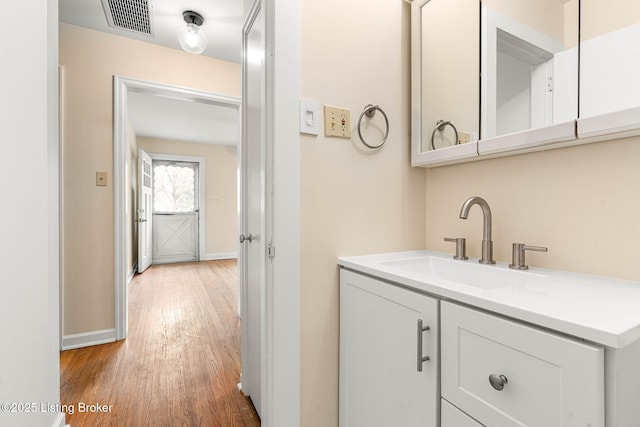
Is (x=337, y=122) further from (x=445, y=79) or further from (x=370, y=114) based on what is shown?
(x=445, y=79)

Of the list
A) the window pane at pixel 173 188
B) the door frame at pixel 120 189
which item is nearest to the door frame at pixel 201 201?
the window pane at pixel 173 188

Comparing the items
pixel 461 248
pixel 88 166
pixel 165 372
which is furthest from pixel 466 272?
pixel 88 166

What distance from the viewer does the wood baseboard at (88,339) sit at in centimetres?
220

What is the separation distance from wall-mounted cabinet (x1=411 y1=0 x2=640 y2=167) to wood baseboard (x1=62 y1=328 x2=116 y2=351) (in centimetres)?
255

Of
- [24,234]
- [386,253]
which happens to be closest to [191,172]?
[24,234]

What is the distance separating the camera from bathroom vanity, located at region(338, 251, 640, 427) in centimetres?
49

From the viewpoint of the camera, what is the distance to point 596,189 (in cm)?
87

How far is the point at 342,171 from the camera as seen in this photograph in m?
1.18

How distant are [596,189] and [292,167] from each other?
927 millimetres

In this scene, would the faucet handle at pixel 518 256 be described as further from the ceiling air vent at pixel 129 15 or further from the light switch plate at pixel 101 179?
the light switch plate at pixel 101 179

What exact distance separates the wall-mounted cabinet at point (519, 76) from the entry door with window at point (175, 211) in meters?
5.55

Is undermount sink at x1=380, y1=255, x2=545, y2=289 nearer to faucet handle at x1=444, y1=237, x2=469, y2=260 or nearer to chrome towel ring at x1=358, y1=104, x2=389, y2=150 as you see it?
faucet handle at x1=444, y1=237, x2=469, y2=260

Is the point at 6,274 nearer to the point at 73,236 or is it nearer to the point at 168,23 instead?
the point at 73,236

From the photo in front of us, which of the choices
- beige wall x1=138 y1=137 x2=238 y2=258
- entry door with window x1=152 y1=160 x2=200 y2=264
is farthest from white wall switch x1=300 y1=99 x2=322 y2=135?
entry door with window x1=152 y1=160 x2=200 y2=264
